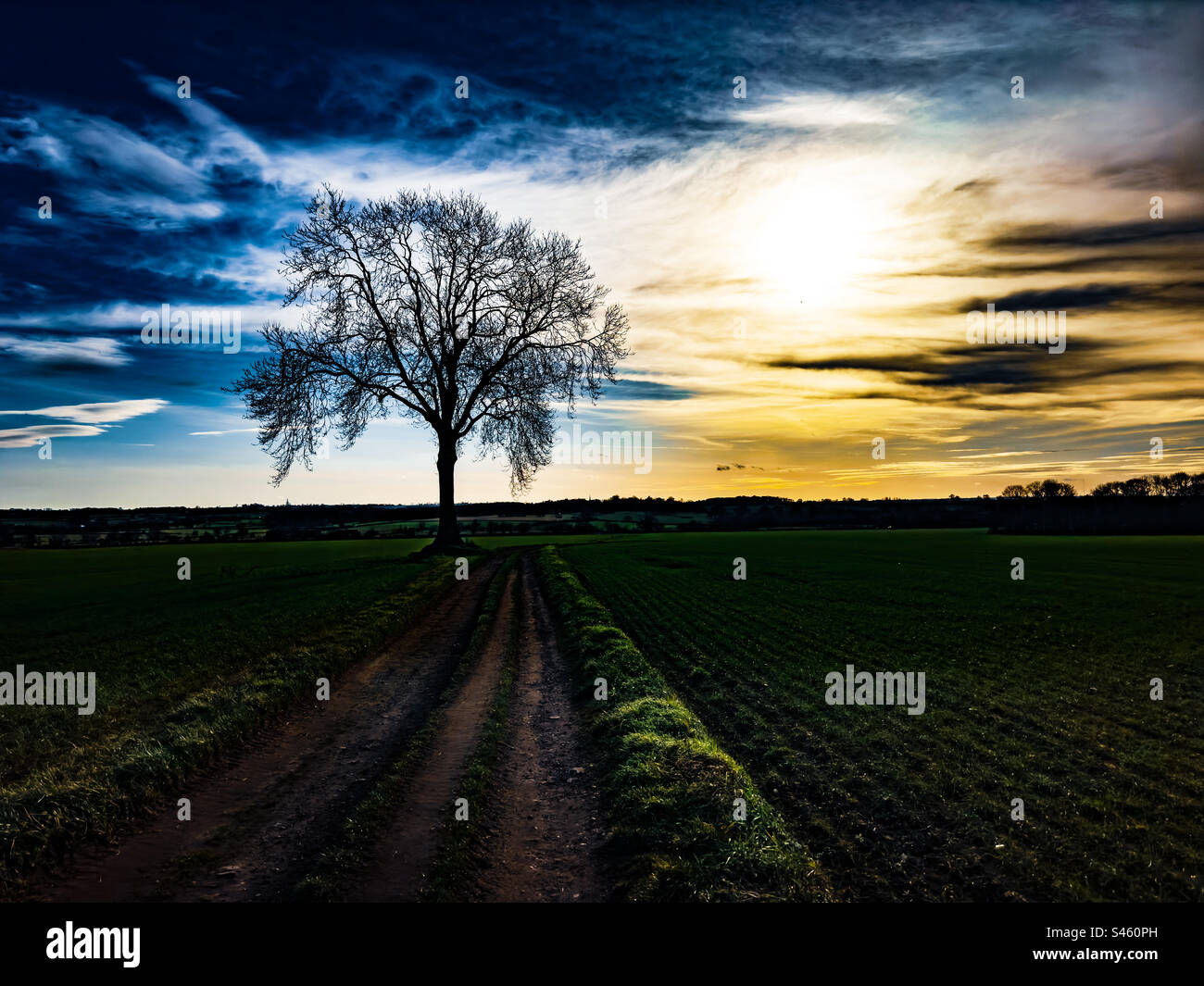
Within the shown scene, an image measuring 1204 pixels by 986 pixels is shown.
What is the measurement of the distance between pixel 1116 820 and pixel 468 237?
147ft

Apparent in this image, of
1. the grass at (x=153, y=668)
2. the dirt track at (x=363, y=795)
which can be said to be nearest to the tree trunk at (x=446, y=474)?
the grass at (x=153, y=668)

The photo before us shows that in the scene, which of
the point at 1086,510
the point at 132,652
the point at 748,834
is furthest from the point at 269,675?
the point at 1086,510

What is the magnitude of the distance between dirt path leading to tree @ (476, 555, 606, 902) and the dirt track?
0.02m

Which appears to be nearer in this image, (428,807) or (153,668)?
(428,807)

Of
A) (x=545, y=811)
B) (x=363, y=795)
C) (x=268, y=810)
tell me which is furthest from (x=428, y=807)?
(x=268, y=810)

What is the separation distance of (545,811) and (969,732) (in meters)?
8.00

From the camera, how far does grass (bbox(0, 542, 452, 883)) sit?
25.1ft

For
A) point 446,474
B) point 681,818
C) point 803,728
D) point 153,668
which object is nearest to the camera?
point 681,818

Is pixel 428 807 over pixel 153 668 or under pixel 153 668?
over

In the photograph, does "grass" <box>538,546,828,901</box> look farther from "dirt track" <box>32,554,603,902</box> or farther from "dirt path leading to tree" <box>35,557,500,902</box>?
"dirt path leading to tree" <box>35,557,500,902</box>

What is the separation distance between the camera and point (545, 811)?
7.93 metres

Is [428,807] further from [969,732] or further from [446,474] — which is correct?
[446,474]

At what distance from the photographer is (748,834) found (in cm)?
698
